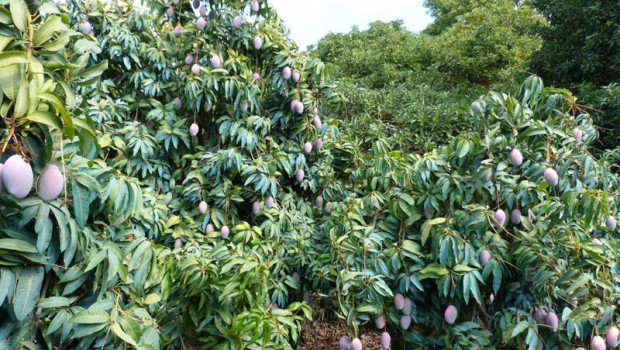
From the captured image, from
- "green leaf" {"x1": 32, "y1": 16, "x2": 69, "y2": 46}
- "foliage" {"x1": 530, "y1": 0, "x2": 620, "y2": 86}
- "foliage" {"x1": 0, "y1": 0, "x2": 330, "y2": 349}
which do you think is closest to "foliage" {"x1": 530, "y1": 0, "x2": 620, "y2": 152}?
"foliage" {"x1": 530, "y1": 0, "x2": 620, "y2": 86}

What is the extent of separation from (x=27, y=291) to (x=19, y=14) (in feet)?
1.90

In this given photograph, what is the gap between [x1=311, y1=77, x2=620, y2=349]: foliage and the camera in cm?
161

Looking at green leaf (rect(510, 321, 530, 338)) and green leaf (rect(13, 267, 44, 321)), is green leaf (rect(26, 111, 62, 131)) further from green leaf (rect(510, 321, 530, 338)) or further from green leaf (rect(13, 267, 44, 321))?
green leaf (rect(510, 321, 530, 338))

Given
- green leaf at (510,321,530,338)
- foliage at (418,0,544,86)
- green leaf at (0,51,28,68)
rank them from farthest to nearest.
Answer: foliage at (418,0,544,86), green leaf at (510,321,530,338), green leaf at (0,51,28,68)

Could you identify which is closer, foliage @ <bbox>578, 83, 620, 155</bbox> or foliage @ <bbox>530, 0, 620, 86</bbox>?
foliage @ <bbox>578, 83, 620, 155</bbox>

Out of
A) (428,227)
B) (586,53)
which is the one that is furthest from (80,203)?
(586,53)

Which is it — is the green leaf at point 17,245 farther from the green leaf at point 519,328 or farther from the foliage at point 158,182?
the green leaf at point 519,328

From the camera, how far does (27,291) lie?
90 centimetres

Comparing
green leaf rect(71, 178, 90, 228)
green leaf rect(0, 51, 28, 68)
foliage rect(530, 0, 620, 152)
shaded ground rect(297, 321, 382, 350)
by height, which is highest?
foliage rect(530, 0, 620, 152)

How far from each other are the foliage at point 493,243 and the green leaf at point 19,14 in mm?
1341

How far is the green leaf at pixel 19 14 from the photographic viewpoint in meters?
0.86

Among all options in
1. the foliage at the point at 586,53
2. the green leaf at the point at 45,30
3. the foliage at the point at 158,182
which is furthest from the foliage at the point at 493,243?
the foliage at the point at 586,53

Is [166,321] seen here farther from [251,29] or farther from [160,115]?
[251,29]

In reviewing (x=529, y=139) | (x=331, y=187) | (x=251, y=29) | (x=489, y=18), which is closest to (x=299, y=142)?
(x=331, y=187)
